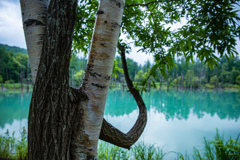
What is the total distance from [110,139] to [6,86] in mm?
46468

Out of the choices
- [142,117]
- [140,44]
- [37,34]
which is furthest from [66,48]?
[140,44]

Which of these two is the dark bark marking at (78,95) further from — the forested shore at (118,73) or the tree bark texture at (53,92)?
the forested shore at (118,73)

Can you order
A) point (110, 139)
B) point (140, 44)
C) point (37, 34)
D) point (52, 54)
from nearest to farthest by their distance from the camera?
point (52, 54), point (37, 34), point (110, 139), point (140, 44)

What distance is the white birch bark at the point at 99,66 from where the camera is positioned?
865 mm

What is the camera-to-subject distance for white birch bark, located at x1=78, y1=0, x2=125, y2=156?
0.86m

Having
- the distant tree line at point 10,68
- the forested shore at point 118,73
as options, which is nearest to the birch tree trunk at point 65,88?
the forested shore at point 118,73

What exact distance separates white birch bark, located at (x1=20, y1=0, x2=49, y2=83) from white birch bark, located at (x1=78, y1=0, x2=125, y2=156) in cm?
30

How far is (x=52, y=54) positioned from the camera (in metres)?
0.76

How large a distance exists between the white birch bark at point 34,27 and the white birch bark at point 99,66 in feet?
0.98

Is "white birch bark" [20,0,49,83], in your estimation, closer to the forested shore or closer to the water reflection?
the water reflection

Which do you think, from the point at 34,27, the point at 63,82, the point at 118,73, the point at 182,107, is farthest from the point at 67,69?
Result: the point at 118,73

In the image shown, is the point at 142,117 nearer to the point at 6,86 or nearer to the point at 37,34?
the point at 37,34

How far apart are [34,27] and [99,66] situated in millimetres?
440

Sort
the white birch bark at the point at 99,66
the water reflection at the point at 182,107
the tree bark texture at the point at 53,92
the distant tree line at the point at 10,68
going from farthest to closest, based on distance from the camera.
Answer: the distant tree line at the point at 10,68, the water reflection at the point at 182,107, the white birch bark at the point at 99,66, the tree bark texture at the point at 53,92
